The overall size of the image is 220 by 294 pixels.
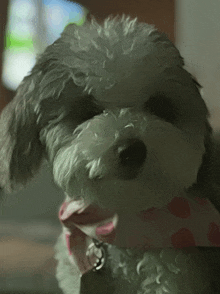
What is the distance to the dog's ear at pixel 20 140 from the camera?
2.66 feet

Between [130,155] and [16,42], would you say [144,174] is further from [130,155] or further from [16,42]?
[16,42]

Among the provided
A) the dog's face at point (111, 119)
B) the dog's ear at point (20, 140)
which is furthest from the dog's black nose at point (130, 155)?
the dog's ear at point (20, 140)

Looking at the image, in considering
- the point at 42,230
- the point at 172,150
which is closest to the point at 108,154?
the point at 172,150

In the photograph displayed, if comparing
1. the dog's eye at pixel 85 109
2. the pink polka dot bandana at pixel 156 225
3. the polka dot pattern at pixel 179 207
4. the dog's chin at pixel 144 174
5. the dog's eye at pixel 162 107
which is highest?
the dog's eye at pixel 162 107

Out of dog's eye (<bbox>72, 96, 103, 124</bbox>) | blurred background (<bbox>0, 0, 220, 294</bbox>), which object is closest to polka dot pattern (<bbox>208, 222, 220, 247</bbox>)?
blurred background (<bbox>0, 0, 220, 294</bbox>)

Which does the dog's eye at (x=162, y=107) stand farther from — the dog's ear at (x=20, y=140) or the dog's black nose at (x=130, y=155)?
the dog's ear at (x=20, y=140)

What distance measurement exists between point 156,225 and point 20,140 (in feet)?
1.06

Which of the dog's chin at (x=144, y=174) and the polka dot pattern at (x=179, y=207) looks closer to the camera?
the dog's chin at (x=144, y=174)

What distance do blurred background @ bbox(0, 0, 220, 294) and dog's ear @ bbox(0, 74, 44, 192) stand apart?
43 mm

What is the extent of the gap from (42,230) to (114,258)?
0.88 feet

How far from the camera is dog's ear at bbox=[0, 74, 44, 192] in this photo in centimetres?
81

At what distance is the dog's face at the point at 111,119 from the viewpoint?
69 cm

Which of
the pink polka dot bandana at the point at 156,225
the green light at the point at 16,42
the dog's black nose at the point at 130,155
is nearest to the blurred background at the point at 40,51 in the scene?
the green light at the point at 16,42

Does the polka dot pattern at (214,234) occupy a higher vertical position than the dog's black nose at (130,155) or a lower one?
lower
